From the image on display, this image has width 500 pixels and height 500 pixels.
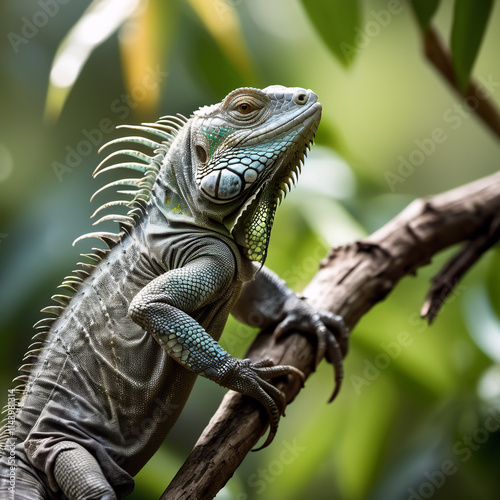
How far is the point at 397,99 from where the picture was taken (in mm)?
7008

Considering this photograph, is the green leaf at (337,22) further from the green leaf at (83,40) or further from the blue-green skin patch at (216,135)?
the blue-green skin patch at (216,135)

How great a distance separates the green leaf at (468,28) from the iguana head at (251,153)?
4.03 feet

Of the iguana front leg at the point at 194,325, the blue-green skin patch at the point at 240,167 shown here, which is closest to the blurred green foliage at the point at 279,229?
the blue-green skin patch at the point at 240,167

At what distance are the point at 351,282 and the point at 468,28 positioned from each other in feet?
5.51

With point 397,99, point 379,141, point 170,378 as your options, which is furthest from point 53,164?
point 397,99

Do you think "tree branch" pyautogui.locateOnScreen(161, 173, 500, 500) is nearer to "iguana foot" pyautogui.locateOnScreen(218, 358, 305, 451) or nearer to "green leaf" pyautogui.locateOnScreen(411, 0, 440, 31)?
"iguana foot" pyautogui.locateOnScreen(218, 358, 305, 451)

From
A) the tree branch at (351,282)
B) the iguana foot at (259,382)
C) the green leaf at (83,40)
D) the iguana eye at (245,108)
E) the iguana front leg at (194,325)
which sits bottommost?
the tree branch at (351,282)

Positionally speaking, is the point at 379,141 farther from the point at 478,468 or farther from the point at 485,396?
the point at 478,468

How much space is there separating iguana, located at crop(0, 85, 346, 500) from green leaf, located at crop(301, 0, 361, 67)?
1.37 metres

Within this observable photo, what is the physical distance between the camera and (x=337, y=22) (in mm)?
3658

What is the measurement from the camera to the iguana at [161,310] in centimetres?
229

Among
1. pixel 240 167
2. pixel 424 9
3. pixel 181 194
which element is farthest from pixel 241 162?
pixel 424 9

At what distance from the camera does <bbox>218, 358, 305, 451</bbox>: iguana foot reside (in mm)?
2324

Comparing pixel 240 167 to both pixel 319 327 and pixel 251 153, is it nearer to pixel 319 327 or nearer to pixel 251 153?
pixel 251 153
